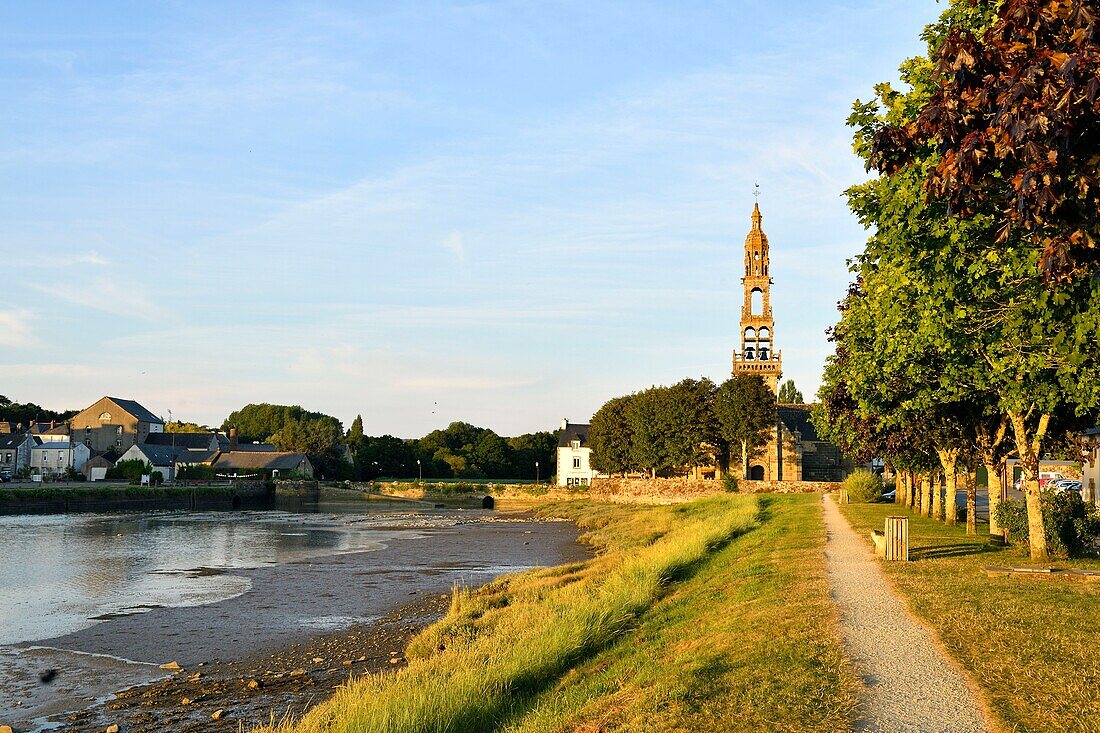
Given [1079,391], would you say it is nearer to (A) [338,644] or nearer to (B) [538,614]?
(B) [538,614]

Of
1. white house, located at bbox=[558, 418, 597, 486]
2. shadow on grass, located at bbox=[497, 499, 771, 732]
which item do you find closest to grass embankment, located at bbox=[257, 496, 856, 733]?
shadow on grass, located at bbox=[497, 499, 771, 732]

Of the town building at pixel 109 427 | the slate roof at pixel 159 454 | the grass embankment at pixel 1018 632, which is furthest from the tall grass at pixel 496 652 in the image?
the town building at pixel 109 427

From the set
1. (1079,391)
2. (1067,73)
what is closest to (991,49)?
(1067,73)

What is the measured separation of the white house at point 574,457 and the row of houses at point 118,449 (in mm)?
38538

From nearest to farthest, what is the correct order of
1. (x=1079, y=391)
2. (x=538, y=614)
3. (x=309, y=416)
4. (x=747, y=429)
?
1. (x=1079, y=391)
2. (x=538, y=614)
3. (x=747, y=429)
4. (x=309, y=416)

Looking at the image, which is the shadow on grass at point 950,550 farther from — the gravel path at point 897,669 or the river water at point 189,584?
the river water at point 189,584

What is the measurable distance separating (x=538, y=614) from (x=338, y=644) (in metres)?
5.76

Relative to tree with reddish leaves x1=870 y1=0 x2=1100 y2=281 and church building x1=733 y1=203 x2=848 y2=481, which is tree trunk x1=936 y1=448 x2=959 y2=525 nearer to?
tree with reddish leaves x1=870 y1=0 x2=1100 y2=281

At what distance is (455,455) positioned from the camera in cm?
14525

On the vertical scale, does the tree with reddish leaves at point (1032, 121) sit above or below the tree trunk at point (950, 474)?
above

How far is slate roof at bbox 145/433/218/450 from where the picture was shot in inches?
5487

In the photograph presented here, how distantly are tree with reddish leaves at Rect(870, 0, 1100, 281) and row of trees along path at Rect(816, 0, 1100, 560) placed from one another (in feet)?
0.05

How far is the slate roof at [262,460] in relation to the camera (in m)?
132

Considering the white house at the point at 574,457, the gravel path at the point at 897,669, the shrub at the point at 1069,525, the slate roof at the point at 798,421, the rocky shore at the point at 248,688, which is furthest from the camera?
the white house at the point at 574,457
